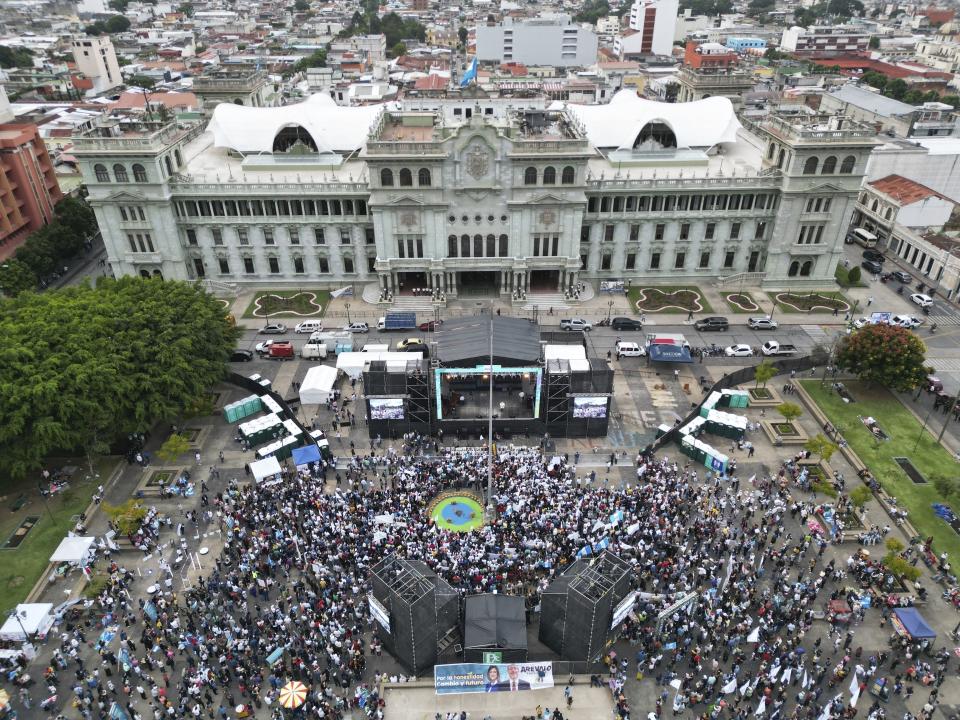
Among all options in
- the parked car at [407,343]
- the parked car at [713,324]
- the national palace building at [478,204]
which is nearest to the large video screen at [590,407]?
the parked car at [407,343]

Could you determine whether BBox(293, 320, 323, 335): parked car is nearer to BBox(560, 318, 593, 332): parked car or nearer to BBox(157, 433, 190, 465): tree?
BBox(157, 433, 190, 465): tree

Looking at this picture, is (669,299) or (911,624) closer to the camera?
(911,624)

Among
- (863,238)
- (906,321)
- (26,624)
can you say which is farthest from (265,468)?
(863,238)

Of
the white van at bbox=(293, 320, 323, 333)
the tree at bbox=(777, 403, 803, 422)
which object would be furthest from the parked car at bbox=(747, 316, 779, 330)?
the white van at bbox=(293, 320, 323, 333)

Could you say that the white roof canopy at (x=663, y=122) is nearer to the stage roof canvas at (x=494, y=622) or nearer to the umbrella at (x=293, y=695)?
the stage roof canvas at (x=494, y=622)

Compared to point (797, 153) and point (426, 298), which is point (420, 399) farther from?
point (797, 153)

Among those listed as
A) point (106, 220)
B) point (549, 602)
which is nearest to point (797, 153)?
point (549, 602)

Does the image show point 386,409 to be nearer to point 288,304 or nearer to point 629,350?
point 629,350
